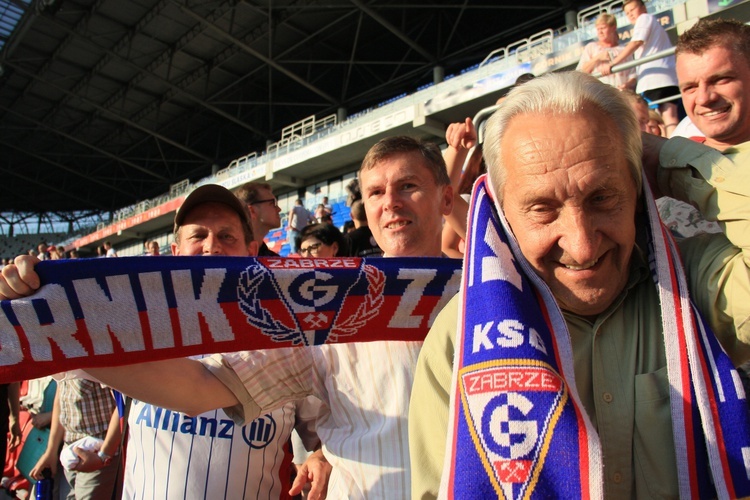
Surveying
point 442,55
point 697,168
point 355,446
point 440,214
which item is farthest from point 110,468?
point 442,55

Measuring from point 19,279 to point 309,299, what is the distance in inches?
33.8

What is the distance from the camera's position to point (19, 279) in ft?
5.17

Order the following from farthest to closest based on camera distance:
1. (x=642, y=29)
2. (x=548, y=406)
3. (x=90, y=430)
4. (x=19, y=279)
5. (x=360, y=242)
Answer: (x=642, y=29), (x=360, y=242), (x=90, y=430), (x=19, y=279), (x=548, y=406)

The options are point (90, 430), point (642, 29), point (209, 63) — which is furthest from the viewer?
point (209, 63)

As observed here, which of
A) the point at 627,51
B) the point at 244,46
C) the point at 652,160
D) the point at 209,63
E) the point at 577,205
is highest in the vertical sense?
the point at 209,63

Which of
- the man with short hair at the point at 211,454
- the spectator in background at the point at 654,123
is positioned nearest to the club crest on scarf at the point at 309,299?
the man with short hair at the point at 211,454

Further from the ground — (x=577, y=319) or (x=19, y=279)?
(x=19, y=279)

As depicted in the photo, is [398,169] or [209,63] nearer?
[398,169]

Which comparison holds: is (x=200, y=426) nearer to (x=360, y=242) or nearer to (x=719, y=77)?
(x=719, y=77)

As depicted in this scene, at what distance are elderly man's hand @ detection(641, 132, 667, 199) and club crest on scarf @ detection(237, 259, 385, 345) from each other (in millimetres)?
916

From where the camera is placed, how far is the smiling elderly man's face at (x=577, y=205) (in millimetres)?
1186

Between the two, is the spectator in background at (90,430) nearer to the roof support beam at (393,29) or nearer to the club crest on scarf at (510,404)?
the club crest on scarf at (510,404)

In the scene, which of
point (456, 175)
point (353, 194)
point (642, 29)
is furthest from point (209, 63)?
point (456, 175)

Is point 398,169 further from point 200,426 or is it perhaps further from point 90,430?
point 90,430
